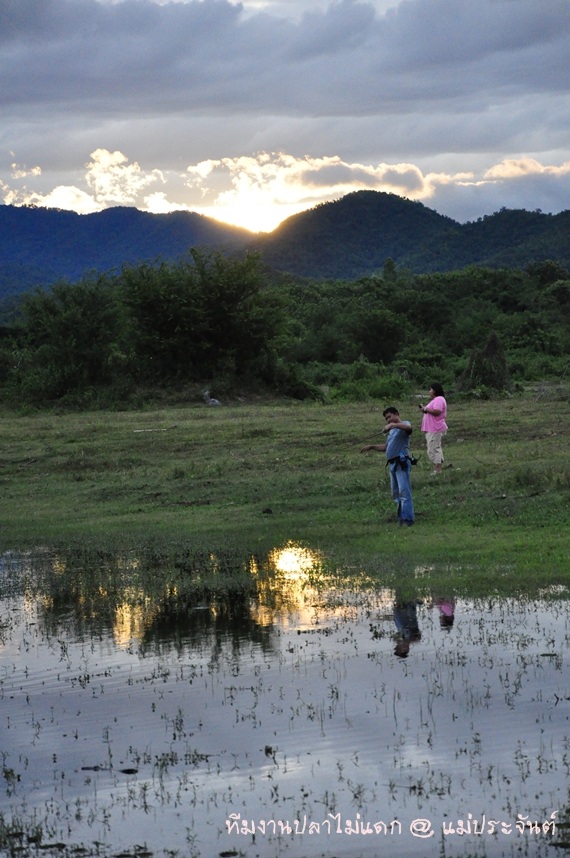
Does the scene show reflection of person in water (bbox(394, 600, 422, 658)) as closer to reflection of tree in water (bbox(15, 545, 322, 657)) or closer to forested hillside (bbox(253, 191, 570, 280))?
reflection of tree in water (bbox(15, 545, 322, 657))

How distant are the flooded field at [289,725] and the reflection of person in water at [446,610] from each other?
1.1 inches

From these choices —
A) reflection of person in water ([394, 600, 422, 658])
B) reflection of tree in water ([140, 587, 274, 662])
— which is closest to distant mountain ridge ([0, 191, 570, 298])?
reflection of tree in water ([140, 587, 274, 662])

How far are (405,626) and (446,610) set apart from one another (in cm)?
67

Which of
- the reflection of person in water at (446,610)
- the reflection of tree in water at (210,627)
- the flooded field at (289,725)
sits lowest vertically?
the flooded field at (289,725)

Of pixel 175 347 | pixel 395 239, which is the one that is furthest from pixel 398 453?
pixel 395 239

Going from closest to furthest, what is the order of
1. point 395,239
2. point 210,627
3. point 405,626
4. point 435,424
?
point 405,626 → point 210,627 → point 435,424 → point 395,239

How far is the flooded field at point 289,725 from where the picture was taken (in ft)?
19.7

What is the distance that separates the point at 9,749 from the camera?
7.51 metres

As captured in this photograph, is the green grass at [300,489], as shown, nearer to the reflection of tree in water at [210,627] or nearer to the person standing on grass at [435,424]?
the person standing on grass at [435,424]

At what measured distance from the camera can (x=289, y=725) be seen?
7691 millimetres

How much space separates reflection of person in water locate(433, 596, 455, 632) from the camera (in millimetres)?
→ 10319

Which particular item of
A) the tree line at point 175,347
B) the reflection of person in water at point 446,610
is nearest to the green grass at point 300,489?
the reflection of person in water at point 446,610

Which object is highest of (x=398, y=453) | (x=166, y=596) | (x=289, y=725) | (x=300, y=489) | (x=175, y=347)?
(x=175, y=347)

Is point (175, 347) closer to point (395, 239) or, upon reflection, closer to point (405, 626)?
point (405, 626)
